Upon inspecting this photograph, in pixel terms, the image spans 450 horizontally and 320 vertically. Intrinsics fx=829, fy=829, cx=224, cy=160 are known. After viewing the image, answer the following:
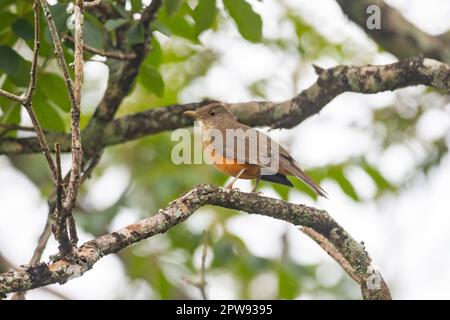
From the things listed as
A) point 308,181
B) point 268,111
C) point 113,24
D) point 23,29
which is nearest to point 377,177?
point 268,111

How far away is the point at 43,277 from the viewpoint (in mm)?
3676

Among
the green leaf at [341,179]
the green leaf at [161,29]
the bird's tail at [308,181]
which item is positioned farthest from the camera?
the green leaf at [341,179]

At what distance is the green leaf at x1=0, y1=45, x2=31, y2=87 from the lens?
5.55m

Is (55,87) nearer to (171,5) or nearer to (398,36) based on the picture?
(171,5)

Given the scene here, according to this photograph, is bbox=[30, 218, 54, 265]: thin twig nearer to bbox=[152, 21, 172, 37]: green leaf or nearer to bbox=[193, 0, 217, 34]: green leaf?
bbox=[152, 21, 172, 37]: green leaf

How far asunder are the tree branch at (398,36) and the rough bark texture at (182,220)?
2.28 meters

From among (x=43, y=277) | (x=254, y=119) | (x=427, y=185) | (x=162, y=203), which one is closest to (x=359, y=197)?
(x=427, y=185)

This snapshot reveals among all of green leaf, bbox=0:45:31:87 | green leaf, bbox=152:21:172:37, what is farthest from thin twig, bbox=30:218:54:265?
green leaf, bbox=152:21:172:37

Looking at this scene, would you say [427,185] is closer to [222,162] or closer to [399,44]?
[399,44]

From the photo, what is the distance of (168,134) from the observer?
377 inches

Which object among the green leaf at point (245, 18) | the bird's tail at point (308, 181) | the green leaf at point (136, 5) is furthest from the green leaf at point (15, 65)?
the bird's tail at point (308, 181)

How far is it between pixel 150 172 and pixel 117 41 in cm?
240

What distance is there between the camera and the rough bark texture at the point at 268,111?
5.92 metres

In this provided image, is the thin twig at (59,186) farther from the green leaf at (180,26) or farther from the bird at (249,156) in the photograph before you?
the green leaf at (180,26)
